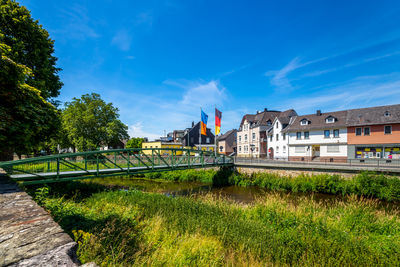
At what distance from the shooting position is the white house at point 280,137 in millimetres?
31531

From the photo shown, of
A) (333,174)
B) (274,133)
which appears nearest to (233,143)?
(274,133)

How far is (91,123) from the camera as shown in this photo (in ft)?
103

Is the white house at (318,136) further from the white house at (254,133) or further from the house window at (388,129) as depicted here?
the white house at (254,133)

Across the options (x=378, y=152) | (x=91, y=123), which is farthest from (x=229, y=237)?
(x=91, y=123)

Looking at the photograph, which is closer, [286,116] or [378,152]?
[378,152]

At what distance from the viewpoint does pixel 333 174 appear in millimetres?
16125

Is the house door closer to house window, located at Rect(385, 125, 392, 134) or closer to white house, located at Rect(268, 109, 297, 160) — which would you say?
white house, located at Rect(268, 109, 297, 160)

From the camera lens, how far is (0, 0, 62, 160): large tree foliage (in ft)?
14.6

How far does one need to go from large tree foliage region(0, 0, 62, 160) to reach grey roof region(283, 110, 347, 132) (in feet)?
102

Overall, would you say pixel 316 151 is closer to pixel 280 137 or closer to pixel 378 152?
pixel 280 137

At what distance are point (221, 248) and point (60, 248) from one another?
13.2 ft

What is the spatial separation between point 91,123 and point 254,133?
99.5 ft

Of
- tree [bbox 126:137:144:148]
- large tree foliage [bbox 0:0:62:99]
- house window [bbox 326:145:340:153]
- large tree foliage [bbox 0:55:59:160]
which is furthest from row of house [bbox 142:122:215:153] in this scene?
large tree foliage [bbox 0:55:59:160]

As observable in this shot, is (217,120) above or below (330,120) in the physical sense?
below
